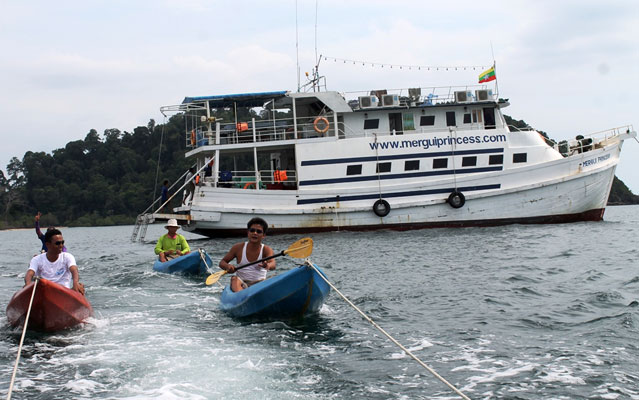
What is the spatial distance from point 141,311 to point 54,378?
3.99m

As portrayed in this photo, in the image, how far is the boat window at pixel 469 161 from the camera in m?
26.2

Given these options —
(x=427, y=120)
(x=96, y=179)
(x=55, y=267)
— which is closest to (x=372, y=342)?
(x=55, y=267)

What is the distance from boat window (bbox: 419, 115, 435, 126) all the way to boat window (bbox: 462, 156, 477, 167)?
2.31 meters

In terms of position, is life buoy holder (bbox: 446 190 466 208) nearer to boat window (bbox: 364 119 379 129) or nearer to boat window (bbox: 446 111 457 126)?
boat window (bbox: 446 111 457 126)

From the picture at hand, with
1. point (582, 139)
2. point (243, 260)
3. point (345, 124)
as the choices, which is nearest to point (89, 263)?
point (345, 124)

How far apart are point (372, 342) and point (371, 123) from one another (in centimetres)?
1969

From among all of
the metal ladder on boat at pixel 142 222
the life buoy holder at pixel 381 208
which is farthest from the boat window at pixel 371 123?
the metal ladder on boat at pixel 142 222

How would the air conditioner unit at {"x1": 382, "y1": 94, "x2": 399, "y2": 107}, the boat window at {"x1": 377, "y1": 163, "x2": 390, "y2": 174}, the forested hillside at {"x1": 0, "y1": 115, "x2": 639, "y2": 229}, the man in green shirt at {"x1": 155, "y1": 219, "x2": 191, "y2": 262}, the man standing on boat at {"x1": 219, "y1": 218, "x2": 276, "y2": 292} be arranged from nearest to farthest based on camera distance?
the man standing on boat at {"x1": 219, "y1": 218, "x2": 276, "y2": 292}, the man in green shirt at {"x1": 155, "y1": 219, "x2": 191, "y2": 262}, the boat window at {"x1": 377, "y1": 163, "x2": 390, "y2": 174}, the air conditioner unit at {"x1": 382, "y1": 94, "x2": 399, "y2": 107}, the forested hillside at {"x1": 0, "y1": 115, "x2": 639, "y2": 229}

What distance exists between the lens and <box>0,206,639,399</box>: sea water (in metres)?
6.43

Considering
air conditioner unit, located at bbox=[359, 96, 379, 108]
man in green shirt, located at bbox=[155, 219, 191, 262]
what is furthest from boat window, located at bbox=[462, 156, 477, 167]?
man in green shirt, located at bbox=[155, 219, 191, 262]

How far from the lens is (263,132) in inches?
1099

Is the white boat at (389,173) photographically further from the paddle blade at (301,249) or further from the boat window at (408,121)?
the paddle blade at (301,249)

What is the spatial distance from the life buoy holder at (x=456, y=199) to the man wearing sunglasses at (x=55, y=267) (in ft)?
60.0

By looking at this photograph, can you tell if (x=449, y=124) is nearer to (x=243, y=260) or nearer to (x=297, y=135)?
(x=297, y=135)
